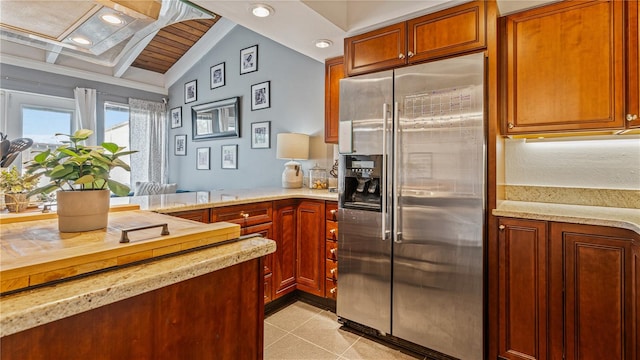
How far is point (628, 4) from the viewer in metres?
1.64

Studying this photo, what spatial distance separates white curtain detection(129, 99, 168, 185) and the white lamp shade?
3.16m

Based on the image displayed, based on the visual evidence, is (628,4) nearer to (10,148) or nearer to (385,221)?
(385,221)

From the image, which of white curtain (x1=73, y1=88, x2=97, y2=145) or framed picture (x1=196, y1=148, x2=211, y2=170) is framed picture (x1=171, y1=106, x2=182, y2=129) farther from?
white curtain (x1=73, y1=88, x2=97, y2=145)

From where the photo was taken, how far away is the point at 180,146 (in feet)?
17.4

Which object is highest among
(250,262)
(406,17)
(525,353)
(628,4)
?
(406,17)

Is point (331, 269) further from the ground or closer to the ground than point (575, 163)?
closer to the ground

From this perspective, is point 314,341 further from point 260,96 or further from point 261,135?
point 260,96

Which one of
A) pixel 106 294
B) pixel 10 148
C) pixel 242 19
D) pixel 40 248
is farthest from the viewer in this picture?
pixel 242 19

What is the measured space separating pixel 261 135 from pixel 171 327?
3467mm

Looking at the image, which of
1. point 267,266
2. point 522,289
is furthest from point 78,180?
point 522,289

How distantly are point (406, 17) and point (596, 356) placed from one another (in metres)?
2.21

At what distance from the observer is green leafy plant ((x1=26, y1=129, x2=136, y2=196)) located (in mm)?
876

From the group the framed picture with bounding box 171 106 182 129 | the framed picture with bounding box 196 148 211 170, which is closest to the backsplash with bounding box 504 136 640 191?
the framed picture with bounding box 196 148 211 170

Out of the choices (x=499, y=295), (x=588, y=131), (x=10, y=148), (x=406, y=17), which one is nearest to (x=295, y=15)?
(x=406, y=17)
